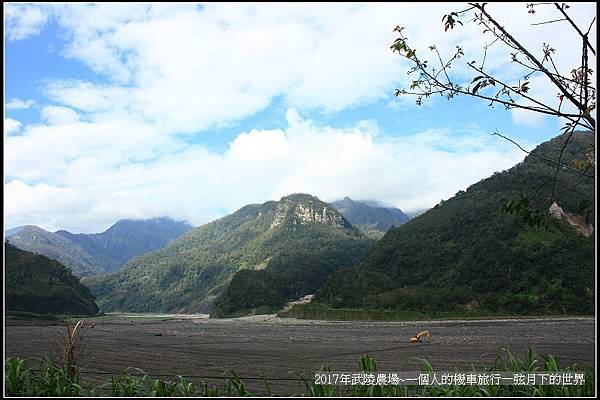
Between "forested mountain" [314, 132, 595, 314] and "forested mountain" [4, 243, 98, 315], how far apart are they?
41.3 meters

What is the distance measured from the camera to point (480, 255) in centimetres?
7169

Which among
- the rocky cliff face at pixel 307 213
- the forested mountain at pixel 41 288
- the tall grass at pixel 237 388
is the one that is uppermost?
the rocky cliff face at pixel 307 213

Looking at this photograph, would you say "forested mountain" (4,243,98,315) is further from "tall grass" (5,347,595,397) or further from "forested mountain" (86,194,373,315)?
"tall grass" (5,347,595,397)

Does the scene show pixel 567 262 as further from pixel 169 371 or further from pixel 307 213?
pixel 307 213

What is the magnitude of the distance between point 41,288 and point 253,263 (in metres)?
64.1

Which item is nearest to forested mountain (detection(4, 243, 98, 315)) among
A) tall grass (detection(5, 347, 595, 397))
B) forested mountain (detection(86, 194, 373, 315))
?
forested mountain (detection(86, 194, 373, 315))

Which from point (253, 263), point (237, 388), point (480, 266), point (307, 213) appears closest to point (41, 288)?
point (253, 263)

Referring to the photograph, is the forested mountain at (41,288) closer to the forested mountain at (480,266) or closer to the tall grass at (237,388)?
the forested mountain at (480,266)

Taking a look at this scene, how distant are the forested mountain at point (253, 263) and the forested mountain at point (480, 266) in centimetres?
2248

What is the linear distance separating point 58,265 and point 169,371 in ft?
289

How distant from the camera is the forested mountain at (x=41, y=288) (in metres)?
81.9

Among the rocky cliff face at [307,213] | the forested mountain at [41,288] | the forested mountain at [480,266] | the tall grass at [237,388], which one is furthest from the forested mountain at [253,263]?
the tall grass at [237,388]

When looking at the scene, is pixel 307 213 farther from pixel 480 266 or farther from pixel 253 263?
pixel 480 266

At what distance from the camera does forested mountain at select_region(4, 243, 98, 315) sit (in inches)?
3226
